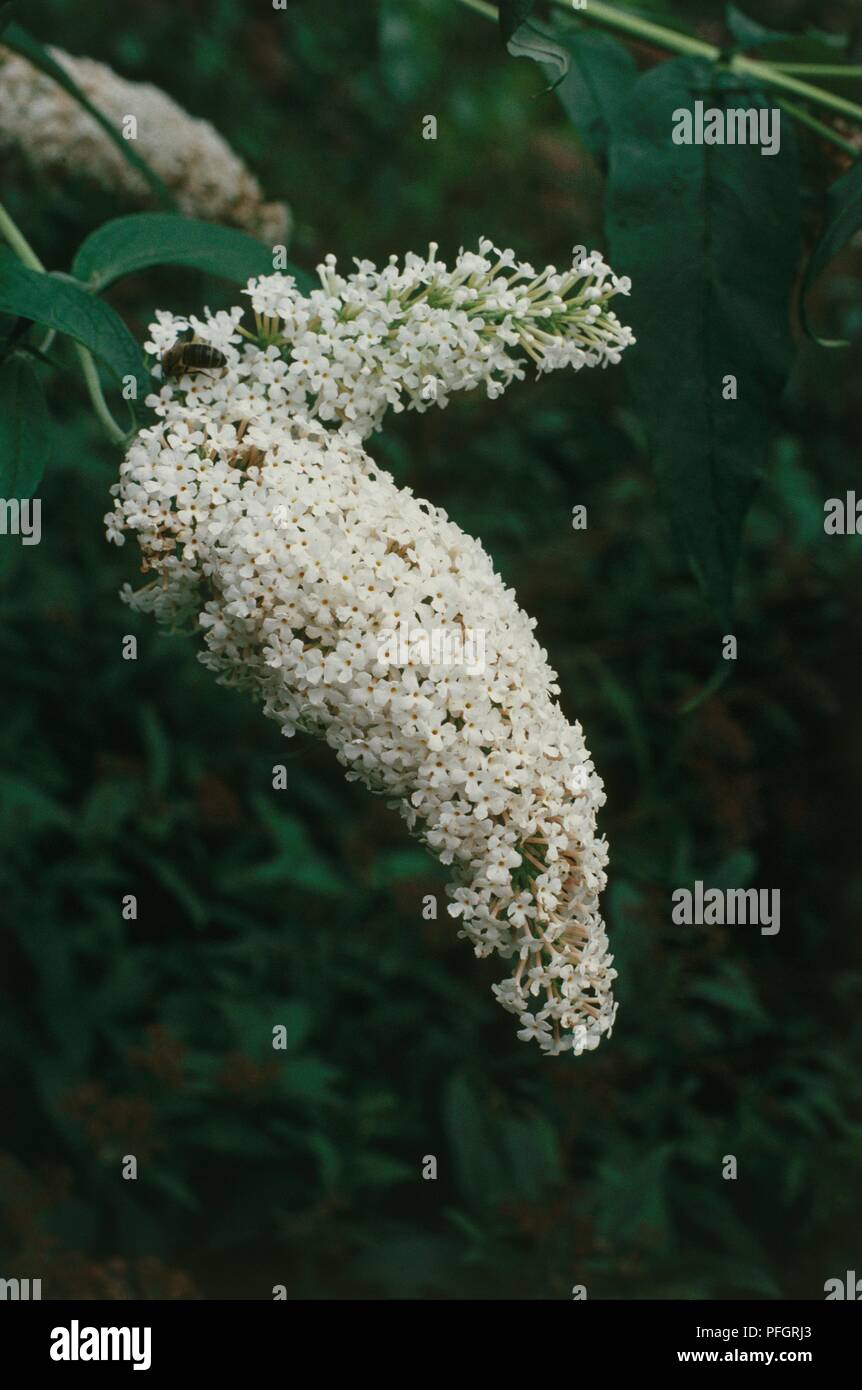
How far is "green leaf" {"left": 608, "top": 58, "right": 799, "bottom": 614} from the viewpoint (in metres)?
0.97

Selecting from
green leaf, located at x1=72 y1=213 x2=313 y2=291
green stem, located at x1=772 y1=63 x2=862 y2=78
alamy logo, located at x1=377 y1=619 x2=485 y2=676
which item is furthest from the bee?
green stem, located at x1=772 y1=63 x2=862 y2=78

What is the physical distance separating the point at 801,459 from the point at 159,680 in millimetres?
1347

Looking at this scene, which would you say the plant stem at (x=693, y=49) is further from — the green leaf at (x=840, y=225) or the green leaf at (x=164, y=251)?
the green leaf at (x=164, y=251)

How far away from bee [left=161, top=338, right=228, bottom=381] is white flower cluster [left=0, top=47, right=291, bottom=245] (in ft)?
2.66

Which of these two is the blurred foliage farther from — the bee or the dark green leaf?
the bee

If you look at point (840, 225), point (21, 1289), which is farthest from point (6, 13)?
point (21, 1289)

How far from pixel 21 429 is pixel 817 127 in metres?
0.78

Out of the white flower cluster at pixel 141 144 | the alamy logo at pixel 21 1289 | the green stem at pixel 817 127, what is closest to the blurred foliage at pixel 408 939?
the alamy logo at pixel 21 1289

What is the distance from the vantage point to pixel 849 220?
3.26 ft

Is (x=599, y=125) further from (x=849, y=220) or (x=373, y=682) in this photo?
(x=373, y=682)

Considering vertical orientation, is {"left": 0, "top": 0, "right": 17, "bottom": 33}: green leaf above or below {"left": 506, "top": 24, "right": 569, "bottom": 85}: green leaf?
above

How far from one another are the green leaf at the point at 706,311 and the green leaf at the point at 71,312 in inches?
14.0

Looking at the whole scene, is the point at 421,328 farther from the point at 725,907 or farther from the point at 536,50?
the point at 725,907

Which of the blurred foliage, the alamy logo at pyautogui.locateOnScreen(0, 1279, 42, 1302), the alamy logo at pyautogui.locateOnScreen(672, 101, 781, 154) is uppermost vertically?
the alamy logo at pyautogui.locateOnScreen(672, 101, 781, 154)
